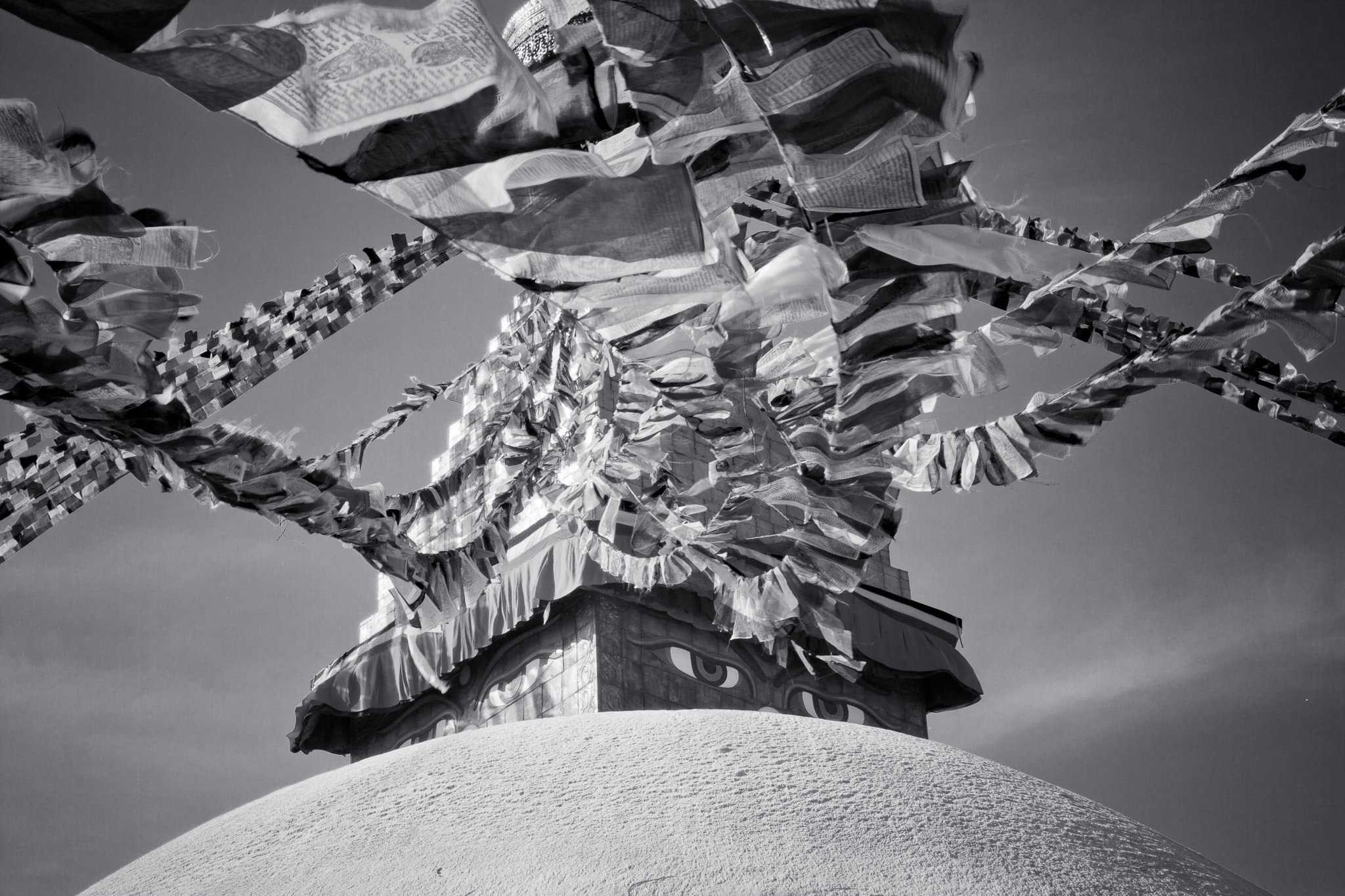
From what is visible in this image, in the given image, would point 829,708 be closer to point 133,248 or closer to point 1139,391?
point 1139,391

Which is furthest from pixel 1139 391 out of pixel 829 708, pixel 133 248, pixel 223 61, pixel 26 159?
pixel 829 708

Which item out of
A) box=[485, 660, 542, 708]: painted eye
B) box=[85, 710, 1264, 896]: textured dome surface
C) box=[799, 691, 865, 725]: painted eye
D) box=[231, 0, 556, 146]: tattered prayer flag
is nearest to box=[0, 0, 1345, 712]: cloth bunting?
box=[231, 0, 556, 146]: tattered prayer flag

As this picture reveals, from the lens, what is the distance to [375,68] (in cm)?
223

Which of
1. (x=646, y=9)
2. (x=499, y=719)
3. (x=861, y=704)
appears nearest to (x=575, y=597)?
(x=499, y=719)

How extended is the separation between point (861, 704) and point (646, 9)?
7468mm

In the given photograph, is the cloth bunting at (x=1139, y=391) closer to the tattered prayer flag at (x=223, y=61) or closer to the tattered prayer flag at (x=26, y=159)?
the tattered prayer flag at (x=223, y=61)

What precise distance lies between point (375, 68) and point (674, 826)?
2.09 m

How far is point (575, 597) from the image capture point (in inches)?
315

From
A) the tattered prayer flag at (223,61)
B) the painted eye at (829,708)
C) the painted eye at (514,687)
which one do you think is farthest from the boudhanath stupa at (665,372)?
the painted eye at (829,708)

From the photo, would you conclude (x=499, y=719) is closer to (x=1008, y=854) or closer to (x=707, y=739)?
(x=707, y=739)

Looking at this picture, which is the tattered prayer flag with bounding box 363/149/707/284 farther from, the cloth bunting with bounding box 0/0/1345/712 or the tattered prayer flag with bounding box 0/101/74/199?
the tattered prayer flag with bounding box 0/101/74/199

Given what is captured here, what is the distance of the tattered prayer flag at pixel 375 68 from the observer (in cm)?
218

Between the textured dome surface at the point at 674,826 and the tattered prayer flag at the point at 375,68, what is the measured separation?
6.21 feet

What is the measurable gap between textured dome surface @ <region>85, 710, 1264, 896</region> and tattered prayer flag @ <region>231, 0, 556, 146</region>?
189cm
